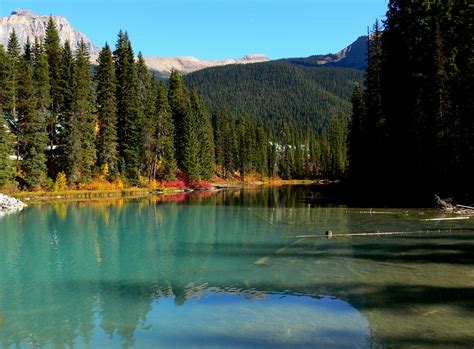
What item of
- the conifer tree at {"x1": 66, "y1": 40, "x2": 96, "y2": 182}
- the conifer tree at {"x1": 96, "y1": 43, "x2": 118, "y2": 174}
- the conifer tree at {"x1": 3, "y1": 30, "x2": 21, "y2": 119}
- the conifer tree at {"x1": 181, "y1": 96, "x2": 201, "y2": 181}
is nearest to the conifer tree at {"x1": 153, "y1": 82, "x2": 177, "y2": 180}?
the conifer tree at {"x1": 181, "y1": 96, "x2": 201, "y2": 181}

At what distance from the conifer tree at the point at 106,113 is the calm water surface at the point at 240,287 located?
35188 mm

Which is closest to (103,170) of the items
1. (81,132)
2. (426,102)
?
(81,132)

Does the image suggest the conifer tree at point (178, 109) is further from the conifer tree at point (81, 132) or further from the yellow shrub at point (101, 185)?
the conifer tree at point (81, 132)

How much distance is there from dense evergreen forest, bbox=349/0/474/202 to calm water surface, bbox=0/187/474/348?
927cm

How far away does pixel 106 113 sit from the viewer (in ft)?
211

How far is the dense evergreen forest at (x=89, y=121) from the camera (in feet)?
177

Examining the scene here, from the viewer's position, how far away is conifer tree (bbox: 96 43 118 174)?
63938mm

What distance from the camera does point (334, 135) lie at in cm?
14900

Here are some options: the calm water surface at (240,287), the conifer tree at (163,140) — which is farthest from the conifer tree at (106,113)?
the calm water surface at (240,287)

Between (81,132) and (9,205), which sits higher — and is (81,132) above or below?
above

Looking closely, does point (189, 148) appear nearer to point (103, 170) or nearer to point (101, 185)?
point (103, 170)

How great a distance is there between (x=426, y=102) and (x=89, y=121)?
44476 mm

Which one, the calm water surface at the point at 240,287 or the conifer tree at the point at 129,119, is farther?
the conifer tree at the point at 129,119

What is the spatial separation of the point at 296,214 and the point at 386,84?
17.1 m
